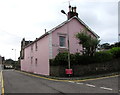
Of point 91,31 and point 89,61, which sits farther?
point 91,31

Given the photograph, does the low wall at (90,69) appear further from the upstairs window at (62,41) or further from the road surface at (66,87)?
the road surface at (66,87)

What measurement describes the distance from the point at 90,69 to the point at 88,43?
2.93 metres

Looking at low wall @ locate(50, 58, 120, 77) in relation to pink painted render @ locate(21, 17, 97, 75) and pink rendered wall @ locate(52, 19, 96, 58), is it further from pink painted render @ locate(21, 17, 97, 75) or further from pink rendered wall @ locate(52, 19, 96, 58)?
pink rendered wall @ locate(52, 19, 96, 58)

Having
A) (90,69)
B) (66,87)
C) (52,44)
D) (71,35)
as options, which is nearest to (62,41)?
(71,35)

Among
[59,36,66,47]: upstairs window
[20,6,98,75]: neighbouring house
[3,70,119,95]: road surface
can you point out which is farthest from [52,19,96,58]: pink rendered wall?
[3,70,119,95]: road surface

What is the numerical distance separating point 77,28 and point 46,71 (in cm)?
793

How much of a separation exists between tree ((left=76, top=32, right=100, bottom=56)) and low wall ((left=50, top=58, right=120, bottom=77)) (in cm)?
163

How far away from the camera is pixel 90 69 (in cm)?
1897

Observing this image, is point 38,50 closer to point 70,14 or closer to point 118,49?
point 70,14

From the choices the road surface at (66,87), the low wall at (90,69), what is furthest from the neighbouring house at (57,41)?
the road surface at (66,87)

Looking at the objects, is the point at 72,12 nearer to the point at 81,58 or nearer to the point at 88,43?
the point at 88,43

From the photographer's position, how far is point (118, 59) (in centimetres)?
2027

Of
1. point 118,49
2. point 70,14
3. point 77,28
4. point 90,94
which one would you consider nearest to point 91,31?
point 77,28

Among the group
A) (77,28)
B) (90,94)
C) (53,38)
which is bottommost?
(90,94)
